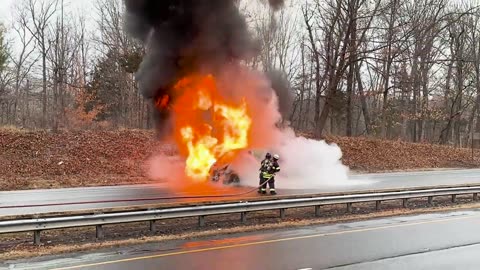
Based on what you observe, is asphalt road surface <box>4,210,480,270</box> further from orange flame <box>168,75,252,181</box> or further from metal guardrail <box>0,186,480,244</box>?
orange flame <box>168,75,252,181</box>

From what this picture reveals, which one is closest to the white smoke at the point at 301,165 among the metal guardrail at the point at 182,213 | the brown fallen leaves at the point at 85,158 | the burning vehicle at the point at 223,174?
the burning vehicle at the point at 223,174

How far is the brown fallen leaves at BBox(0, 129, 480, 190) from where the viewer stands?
2191 centimetres

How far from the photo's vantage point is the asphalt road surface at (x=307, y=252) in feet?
25.5

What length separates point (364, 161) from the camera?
32406 mm

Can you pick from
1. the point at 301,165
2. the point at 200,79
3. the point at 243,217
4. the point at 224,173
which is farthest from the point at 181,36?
the point at 243,217

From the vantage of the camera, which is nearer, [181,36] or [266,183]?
[266,183]

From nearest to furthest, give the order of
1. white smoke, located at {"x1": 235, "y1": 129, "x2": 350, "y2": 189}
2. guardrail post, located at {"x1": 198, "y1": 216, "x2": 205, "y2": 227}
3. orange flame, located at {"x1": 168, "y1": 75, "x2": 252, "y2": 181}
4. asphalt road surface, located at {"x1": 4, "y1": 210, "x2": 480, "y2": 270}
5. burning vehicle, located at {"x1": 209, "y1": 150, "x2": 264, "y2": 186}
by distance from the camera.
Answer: asphalt road surface, located at {"x1": 4, "y1": 210, "x2": 480, "y2": 270}, guardrail post, located at {"x1": 198, "y1": 216, "x2": 205, "y2": 227}, orange flame, located at {"x1": 168, "y1": 75, "x2": 252, "y2": 181}, burning vehicle, located at {"x1": 209, "y1": 150, "x2": 264, "y2": 186}, white smoke, located at {"x1": 235, "y1": 129, "x2": 350, "y2": 189}

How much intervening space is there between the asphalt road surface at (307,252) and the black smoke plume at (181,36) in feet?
29.7

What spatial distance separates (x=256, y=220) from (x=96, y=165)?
14.5 m

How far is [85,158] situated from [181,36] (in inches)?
404

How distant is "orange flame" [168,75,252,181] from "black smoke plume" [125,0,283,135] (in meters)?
0.44

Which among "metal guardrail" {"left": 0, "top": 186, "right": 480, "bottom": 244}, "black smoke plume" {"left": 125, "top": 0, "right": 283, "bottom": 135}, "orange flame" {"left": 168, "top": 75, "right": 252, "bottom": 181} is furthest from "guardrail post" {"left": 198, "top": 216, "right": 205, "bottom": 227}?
"black smoke plume" {"left": 125, "top": 0, "right": 283, "bottom": 135}

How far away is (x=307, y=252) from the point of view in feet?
28.3

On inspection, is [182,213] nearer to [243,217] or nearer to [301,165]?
[243,217]
